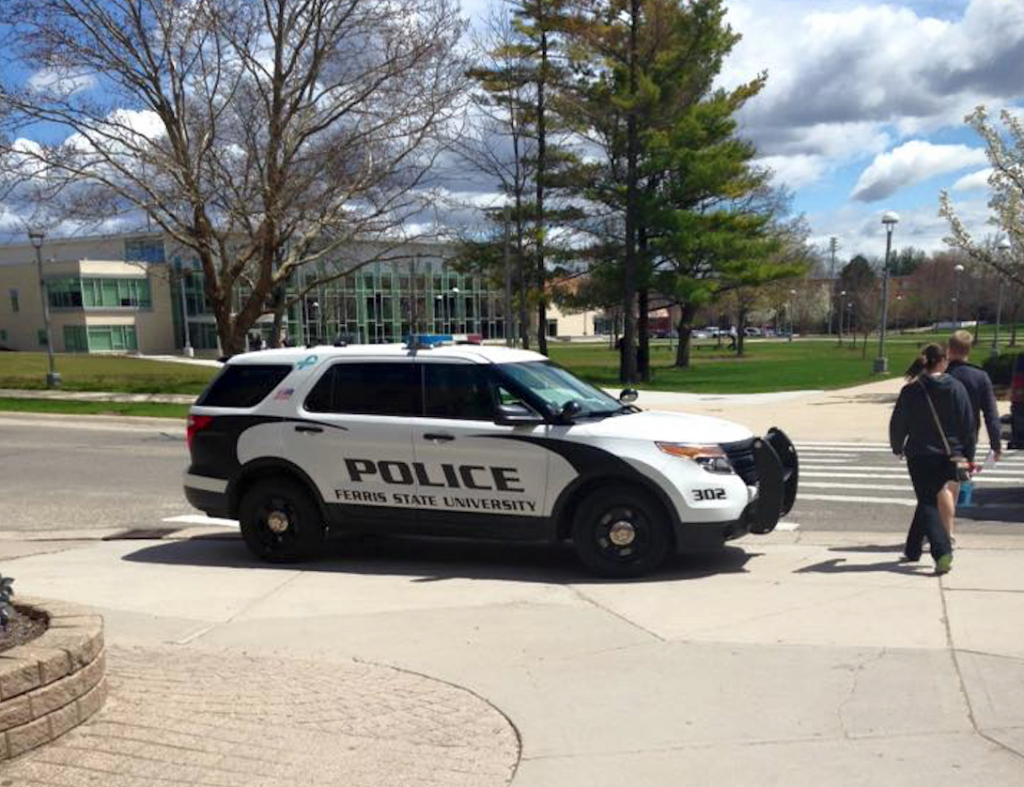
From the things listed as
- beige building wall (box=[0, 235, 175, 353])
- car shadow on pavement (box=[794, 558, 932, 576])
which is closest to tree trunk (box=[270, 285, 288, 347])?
car shadow on pavement (box=[794, 558, 932, 576])

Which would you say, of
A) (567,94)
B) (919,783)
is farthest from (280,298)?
(919,783)

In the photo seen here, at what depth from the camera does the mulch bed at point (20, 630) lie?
392 centimetres

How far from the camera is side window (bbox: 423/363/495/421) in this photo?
697cm

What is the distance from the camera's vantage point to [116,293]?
76312 millimetres

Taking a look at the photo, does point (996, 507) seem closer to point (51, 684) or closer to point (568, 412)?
point (568, 412)

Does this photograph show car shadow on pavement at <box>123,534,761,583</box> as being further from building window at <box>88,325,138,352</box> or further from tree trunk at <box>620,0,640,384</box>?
building window at <box>88,325,138,352</box>

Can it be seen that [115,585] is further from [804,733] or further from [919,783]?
[919,783]

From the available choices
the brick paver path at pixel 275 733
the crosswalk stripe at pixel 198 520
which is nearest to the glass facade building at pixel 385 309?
the crosswalk stripe at pixel 198 520

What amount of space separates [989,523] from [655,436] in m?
4.34

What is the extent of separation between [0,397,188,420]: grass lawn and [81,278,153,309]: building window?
53605 mm

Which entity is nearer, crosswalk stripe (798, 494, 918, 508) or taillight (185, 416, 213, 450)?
taillight (185, 416, 213, 450)

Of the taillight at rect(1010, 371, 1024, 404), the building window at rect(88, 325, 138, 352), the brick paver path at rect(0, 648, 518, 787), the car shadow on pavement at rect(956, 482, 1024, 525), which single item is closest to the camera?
the brick paver path at rect(0, 648, 518, 787)

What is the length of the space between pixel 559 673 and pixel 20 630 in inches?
100

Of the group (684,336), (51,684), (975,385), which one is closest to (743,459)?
(975,385)
